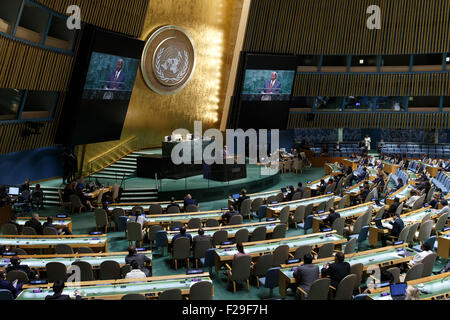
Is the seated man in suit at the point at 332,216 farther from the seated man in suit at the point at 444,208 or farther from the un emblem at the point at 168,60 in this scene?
the un emblem at the point at 168,60

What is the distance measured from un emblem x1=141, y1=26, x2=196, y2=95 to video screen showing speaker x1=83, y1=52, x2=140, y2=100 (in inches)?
118

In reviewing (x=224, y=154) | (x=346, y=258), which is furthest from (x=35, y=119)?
(x=346, y=258)

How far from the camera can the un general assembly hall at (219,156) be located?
716 cm

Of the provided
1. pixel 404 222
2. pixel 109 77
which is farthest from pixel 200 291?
pixel 109 77

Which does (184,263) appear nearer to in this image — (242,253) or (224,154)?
(242,253)

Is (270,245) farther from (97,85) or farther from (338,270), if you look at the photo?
(97,85)

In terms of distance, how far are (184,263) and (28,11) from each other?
34.8 ft

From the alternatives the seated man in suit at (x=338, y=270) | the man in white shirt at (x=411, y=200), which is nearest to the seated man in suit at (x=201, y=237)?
the seated man in suit at (x=338, y=270)

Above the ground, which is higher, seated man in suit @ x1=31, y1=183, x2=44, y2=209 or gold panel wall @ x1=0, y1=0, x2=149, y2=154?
gold panel wall @ x1=0, y1=0, x2=149, y2=154

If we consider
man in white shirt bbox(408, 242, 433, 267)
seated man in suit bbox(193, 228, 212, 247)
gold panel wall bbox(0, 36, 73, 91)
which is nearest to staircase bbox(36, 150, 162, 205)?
gold panel wall bbox(0, 36, 73, 91)

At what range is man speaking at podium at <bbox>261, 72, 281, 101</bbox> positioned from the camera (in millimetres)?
21672

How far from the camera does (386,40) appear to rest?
930 inches

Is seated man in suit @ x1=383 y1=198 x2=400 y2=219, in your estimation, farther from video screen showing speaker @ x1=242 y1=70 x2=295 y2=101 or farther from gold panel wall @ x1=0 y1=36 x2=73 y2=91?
gold panel wall @ x1=0 y1=36 x2=73 y2=91
